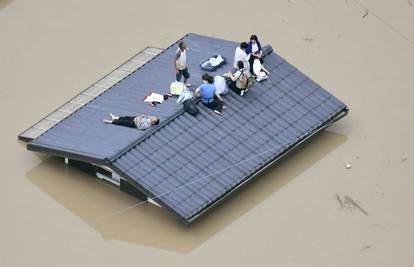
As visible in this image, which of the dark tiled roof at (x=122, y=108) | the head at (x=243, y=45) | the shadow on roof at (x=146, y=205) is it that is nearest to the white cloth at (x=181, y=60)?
the dark tiled roof at (x=122, y=108)

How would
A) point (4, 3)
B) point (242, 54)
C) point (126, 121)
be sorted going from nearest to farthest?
1. point (126, 121)
2. point (242, 54)
3. point (4, 3)

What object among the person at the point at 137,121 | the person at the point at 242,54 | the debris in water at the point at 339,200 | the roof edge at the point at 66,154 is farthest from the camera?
the person at the point at 242,54

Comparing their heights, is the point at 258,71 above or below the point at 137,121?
above

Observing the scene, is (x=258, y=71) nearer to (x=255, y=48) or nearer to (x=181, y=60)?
(x=255, y=48)

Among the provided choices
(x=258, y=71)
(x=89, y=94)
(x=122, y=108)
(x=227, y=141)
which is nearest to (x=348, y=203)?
(x=227, y=141)

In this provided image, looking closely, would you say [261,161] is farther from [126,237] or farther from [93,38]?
[93,38]

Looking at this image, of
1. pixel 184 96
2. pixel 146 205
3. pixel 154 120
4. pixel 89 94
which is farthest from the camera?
pixel 89 94

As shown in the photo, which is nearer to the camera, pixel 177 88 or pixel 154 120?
pixel 154 120

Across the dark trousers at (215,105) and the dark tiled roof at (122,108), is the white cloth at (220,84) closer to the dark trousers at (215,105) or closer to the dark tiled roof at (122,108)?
the dark trousers at (215,105)
